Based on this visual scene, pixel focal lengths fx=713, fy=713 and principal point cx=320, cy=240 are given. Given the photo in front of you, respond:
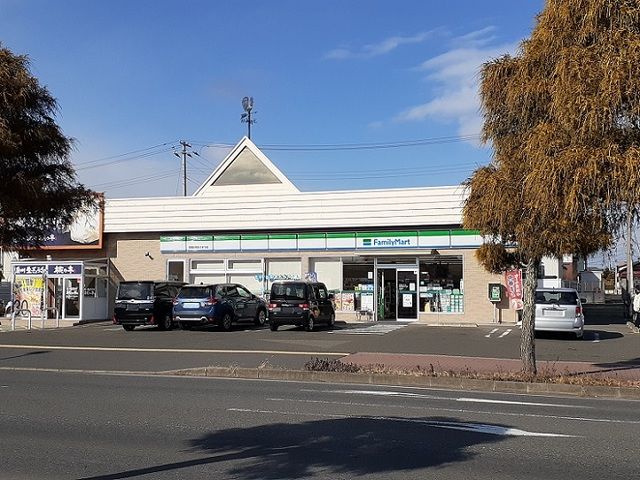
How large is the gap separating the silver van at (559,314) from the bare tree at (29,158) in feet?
47.0

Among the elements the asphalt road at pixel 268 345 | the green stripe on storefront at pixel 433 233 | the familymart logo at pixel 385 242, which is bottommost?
the asphalt road at pixel 268 345

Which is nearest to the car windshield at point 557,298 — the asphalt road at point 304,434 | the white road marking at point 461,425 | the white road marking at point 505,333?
the white road marking at point 505,333

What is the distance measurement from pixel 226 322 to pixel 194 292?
5.17 feet

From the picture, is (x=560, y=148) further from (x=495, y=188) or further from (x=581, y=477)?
(x=581, y=477)

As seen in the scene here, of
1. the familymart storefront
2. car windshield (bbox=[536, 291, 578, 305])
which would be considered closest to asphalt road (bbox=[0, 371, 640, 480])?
car windshield (bbox=[536, 291, 578, 305])

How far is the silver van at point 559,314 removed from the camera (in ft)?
72.3

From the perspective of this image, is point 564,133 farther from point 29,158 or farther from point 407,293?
point 407,293

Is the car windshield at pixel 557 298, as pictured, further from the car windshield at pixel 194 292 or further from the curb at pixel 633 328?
the car windshield at pixel 194 292

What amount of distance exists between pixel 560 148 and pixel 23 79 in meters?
9.13

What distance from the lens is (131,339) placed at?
2255 cm

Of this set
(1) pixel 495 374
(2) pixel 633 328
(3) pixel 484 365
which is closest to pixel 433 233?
(2) pixel 633 328

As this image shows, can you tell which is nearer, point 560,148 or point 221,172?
point 560,148

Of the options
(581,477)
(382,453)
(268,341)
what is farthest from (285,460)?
(268,341)

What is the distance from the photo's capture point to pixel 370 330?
2541 cm
